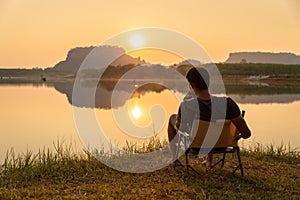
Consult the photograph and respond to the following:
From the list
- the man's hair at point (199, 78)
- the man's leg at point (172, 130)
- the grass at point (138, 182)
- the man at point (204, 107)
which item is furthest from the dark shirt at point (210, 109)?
the grass at point (138, 182)

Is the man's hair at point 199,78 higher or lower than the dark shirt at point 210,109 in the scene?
higher

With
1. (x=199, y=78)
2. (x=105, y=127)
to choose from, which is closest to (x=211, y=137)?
(x=199, y=78)

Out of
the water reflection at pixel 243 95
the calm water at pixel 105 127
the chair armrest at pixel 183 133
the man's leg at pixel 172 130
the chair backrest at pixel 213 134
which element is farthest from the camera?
the water reflection at pixel 243 95

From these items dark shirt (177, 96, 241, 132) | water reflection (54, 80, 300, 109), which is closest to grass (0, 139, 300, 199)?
dark shirt (177, 96, 241, 132)

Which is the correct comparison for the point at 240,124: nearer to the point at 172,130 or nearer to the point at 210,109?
the point at 210,109

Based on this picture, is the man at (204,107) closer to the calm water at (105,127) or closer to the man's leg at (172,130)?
the man's leg at (172,130)

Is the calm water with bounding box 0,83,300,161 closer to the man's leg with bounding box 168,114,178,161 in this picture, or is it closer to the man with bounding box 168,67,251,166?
the man's leg with bounding box 168,114,178,161

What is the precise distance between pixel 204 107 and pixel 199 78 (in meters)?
0.34

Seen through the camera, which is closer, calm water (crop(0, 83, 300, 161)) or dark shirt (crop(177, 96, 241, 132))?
dark shirt (crop(177, 96, 241, 132))

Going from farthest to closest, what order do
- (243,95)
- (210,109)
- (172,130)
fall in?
(243,95) < (172,130) < (210,109)

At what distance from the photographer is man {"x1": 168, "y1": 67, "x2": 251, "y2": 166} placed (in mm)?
4961

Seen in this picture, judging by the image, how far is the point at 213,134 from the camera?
4.98 meters

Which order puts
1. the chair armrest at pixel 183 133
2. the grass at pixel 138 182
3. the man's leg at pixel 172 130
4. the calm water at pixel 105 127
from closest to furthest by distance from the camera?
the grass at pixel 138 182 → the chair armrest at pixel 183 133 → the man's leg at pixel 172 130 → the calm water at pixel 105 127

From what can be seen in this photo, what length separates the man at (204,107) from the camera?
16.3ft
